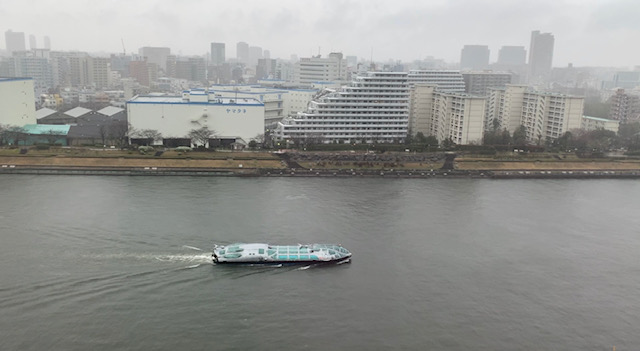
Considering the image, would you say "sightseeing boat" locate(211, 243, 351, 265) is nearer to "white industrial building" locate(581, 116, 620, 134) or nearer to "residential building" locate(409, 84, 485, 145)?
"residential building" locate(409, 84, 485, 145)

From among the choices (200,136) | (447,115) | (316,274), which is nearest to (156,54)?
(200,136)

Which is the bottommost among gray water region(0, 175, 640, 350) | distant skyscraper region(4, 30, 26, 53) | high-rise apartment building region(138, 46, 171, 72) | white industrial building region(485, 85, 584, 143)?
gray water region(0, 175, 640, 350)

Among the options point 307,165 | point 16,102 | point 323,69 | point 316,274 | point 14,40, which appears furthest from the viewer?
point 14,40

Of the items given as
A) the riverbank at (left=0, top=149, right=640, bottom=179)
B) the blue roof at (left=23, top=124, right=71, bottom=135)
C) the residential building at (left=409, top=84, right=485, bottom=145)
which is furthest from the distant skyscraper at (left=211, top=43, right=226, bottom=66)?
the riverbank at (left=0, top=149, right=640, bottom=179)

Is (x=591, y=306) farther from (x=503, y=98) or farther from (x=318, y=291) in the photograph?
(x=503, y=98)

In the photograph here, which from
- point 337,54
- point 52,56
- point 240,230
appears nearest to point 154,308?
point 240,230

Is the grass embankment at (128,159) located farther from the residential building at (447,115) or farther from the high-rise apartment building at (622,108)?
the high-rise apartment building at (622,108)

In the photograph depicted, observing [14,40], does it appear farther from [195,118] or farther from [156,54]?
[195,118]
